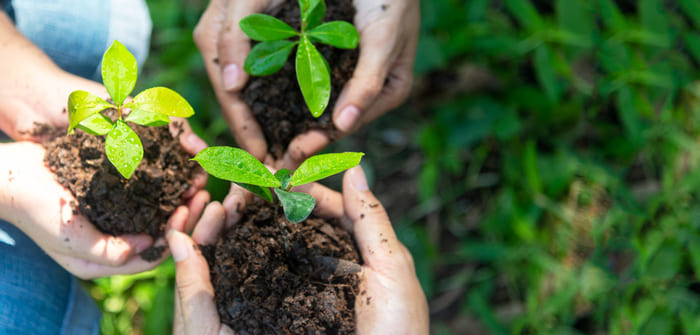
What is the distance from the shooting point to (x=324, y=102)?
0.87 metres

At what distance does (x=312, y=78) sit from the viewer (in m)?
0.86

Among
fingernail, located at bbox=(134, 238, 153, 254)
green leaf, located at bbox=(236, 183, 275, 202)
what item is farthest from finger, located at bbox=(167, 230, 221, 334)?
green leaf, located at bbox=(236, 183, 275, 202)

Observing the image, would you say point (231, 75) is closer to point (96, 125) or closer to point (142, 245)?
point (96, 125)

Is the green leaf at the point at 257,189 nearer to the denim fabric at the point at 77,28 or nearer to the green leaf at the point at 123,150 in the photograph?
the green leaf at the point at 123,150

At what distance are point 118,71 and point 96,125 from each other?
0.12 metres

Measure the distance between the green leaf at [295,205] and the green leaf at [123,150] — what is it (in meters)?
0.26

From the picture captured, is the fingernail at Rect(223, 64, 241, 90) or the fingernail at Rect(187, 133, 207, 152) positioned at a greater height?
the fingernail at Rect(223, 64, 241, 90)

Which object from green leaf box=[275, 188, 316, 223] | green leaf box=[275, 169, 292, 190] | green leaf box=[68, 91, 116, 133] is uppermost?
green leaf box=[68, 91, 116, 133]

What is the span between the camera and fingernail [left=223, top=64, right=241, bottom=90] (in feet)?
3.49

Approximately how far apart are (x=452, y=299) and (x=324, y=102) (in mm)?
1210

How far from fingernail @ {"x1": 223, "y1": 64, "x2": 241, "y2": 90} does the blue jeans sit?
1.27 ft

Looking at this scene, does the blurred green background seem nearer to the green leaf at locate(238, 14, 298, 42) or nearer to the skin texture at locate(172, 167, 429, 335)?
the skin texture at locate(172, 167, 429, 335)

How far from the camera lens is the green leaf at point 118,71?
29.8 inches

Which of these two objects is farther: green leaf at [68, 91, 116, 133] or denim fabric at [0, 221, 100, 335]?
denim fabric at [0, 221, 100, 335]
